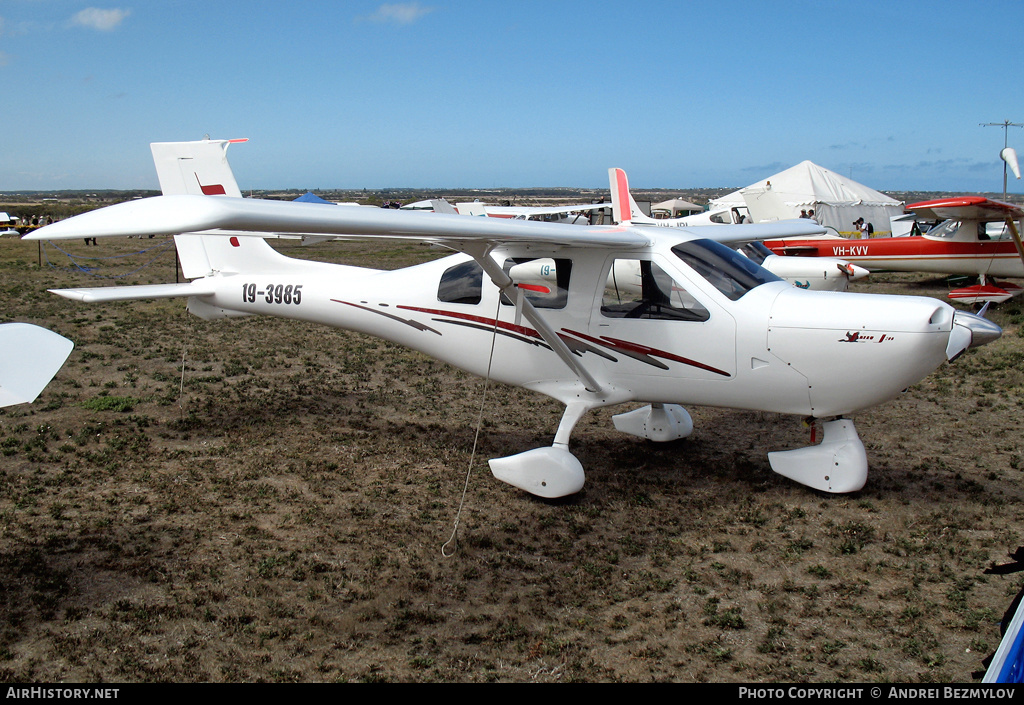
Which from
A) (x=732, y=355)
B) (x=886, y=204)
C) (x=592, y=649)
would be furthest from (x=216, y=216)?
(x=886, y=204)

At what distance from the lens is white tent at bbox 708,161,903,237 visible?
32781 mm

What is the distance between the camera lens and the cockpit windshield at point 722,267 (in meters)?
5.60

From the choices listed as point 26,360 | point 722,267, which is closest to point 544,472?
point 722,267

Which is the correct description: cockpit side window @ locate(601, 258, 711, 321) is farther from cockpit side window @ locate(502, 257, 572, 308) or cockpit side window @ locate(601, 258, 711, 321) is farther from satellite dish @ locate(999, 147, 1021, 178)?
satellite dish @ locate(999, 147, 1021, 178)

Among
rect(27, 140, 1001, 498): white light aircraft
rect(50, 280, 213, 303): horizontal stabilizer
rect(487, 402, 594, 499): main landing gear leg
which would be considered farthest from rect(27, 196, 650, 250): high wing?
rect(50, 280, 213, 303): horizontal stabilizer

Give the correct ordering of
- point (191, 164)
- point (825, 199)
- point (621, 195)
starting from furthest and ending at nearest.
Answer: point (825, 199) < point (621, 195) < point (191, 164)

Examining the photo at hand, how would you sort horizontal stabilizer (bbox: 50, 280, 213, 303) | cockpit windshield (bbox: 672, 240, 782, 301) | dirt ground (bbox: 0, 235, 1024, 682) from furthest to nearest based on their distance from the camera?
1. horizontal stabilizer (bbox: 50, 280, 213, 303)
2. cockpit windshield (bbox: 672, 240, 782, 301)
3. dirt ground (bbox: 0, 235, 1024, 682)

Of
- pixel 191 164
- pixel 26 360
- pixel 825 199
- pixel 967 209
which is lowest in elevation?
pixel 26 360

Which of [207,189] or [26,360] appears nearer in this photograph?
[26,360]

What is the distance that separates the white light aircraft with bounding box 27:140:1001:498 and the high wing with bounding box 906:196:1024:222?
9.82m

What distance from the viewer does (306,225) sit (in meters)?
3.87

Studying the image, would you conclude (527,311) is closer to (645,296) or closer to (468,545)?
(645,296)

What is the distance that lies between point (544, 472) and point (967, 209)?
14185 millimetres
